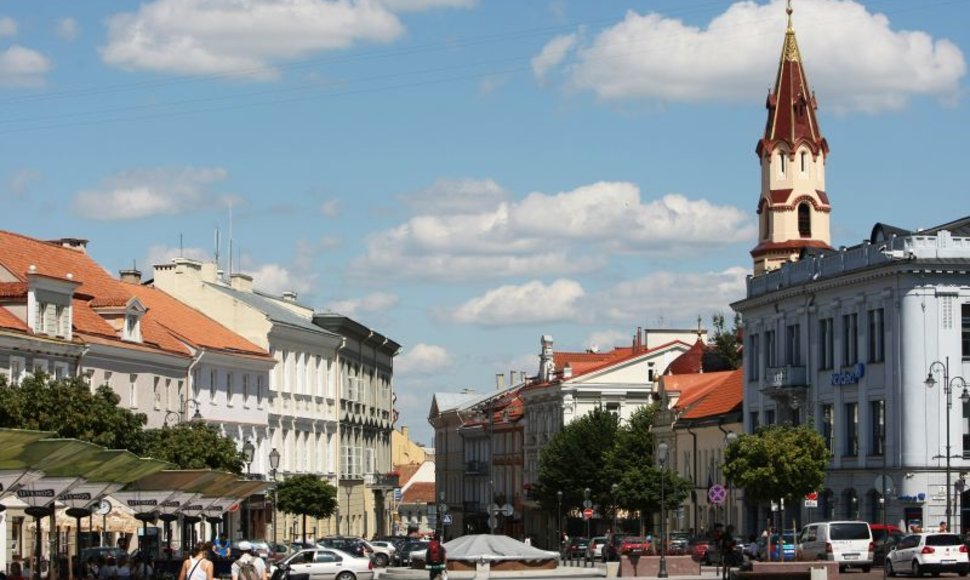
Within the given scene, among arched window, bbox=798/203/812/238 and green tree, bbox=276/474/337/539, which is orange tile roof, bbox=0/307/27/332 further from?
arched window, bbox=798/203/812/238

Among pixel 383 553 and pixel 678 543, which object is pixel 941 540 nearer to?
pixel 678 543

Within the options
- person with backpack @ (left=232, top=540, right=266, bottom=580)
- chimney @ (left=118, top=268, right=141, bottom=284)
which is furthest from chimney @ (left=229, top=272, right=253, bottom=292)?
person with backpack @ (left=232, top=540, right=266, bottom=580)

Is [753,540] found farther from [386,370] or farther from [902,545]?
[386,370]

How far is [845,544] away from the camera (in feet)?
217

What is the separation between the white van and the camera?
6581 cm

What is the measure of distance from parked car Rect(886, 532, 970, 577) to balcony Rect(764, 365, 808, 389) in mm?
33816

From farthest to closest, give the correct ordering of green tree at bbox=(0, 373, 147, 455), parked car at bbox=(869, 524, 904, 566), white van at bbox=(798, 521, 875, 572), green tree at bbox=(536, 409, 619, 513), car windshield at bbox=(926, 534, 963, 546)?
green tree at bbox=(536, 409, 619, 513) < parked car at bbox=(869, 524, 904, 566) < white van at bbox=(798, 521, 875, 572) < car windshield at bbox=(926, 534, 963, 546) < green tree at bbox=(0, 373, 147, 455)

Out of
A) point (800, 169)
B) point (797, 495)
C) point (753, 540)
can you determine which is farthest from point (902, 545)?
point (800, 169)

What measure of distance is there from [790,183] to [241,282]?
38.4 meters

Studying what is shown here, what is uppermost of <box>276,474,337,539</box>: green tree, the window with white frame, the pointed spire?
the pointed spire

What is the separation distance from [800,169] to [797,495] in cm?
5456

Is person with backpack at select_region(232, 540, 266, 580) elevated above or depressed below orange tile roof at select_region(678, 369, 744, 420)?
below

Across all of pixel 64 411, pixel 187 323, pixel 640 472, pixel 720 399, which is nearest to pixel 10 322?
pixel 64 411

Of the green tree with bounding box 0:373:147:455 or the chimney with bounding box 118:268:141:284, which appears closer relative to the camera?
the green tree with bounding box 0:373:147:455
